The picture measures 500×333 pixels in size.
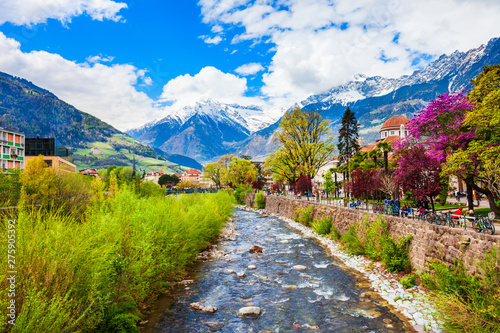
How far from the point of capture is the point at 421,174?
20875mm

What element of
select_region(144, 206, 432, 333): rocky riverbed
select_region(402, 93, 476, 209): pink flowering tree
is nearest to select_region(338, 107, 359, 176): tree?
select_region(402, 93, 476, 209): pink flowering tree

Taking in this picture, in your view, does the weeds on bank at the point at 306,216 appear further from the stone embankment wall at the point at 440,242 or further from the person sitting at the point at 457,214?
the person sitting at the point at 457,214

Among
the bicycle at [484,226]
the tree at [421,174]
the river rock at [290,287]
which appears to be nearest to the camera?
the bicycle at [484,226]

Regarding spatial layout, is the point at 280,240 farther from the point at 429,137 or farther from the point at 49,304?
the point at 49,304

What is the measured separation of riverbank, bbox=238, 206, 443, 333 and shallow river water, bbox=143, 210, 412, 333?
51 cm

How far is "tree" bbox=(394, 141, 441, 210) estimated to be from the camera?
20156 mm

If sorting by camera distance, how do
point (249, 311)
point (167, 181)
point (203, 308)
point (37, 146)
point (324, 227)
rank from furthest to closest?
point (167, 181), point (37, 146), point (324, 227), point (203, 308), point (249, 311)

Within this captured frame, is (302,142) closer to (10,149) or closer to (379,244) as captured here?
(379,244)

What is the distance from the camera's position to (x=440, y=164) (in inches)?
811

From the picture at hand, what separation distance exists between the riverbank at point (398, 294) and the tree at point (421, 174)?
641 cm

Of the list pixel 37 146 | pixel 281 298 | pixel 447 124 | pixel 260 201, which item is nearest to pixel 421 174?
pixel 447 124

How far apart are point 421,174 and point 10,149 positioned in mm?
91641

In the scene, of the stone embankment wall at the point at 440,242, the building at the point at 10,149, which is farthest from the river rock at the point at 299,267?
the building at the point at 10,149

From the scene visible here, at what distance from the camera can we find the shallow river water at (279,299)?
37.0ft
